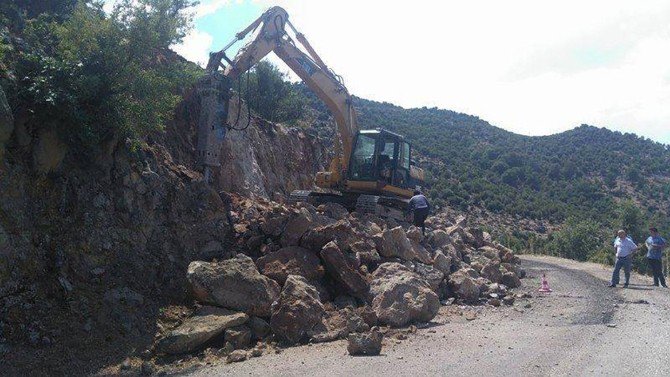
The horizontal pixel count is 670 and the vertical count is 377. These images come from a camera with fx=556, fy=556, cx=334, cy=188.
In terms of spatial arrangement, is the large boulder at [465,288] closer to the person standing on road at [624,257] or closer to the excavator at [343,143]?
the excavator at [343,143]

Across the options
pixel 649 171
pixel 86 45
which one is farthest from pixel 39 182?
pixel 649 171

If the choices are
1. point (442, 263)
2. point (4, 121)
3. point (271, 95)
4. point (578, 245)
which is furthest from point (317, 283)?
point (578, 245)

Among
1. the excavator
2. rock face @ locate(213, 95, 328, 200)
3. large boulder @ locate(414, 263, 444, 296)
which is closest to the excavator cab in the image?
the excavator

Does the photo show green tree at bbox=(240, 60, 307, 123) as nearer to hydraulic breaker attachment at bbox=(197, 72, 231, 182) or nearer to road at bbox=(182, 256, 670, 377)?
hydraulic breaker attachment at bbox=(197, 72, 231, 182)

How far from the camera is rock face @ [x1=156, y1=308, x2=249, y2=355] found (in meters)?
7.25

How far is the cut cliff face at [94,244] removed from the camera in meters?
6.95

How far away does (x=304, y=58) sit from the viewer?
14.0m

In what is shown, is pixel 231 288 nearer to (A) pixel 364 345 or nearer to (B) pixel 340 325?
(B) pixel 340 325

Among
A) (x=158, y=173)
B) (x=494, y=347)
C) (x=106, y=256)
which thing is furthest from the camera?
(x=158, y=173)

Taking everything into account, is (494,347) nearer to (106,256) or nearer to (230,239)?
(230,239)

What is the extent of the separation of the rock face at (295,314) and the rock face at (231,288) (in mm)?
261

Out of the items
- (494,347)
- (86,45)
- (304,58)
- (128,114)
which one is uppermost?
(304,58)

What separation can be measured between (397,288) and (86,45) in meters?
6.12

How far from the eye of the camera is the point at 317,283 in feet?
30.7
